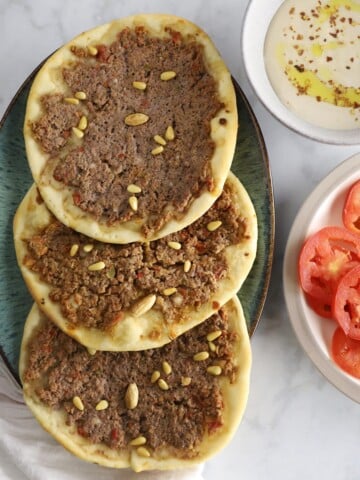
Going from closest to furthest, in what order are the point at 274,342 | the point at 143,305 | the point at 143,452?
the point at 143,305 → the point at 143,452 → the point at 274,342

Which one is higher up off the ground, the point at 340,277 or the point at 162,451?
the point at 340,277

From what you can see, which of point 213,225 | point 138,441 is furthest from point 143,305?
point 138,441

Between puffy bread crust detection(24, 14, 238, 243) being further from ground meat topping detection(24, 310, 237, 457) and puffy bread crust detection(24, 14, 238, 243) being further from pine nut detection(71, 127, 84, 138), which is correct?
ground meat topping detection(24, 310, 237, 457)

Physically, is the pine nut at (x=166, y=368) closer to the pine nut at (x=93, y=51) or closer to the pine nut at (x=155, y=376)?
the pine nut at (x=155, y=376)

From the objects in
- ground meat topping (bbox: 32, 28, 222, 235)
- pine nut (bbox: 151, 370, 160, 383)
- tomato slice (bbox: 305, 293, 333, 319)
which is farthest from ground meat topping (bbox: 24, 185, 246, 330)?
tomato slice (bbox: 305, 293, 333, 319)

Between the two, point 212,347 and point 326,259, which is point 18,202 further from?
point 326,259

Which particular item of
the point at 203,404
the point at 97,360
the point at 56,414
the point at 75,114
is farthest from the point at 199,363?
the point at 75,114

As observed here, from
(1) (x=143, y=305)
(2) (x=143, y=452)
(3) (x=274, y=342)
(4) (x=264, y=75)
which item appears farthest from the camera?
(3) (x=274, y=342)

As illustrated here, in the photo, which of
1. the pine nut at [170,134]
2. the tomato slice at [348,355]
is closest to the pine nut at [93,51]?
the pine nut at [170,134]
